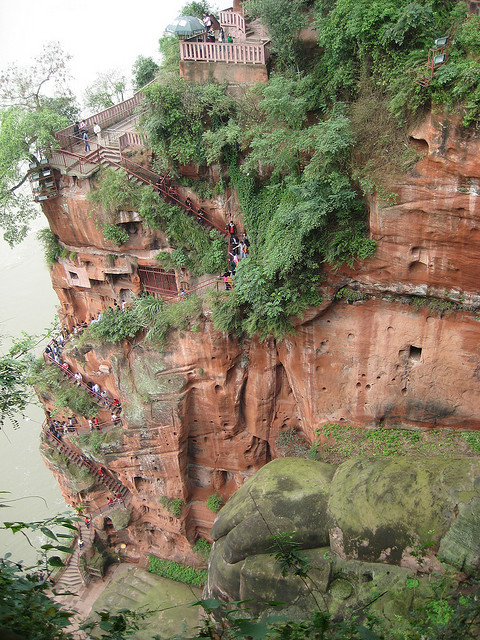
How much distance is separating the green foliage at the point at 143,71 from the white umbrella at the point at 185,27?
752cm

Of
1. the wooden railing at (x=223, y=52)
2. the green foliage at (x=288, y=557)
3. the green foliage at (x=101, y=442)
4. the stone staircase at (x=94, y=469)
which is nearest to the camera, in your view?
the green foliage at (x=288, y=557)

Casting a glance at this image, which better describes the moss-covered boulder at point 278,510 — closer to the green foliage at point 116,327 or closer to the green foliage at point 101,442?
the green foliage at point 101,442

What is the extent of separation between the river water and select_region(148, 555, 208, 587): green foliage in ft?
16.3

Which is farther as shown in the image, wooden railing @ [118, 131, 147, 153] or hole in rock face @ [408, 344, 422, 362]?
wooden railing @ [118, 131, 147, 153]

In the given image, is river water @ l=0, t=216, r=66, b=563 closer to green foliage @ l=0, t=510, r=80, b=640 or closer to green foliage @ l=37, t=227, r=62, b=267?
green foliage @ l=37, t=227, r=62, b=267

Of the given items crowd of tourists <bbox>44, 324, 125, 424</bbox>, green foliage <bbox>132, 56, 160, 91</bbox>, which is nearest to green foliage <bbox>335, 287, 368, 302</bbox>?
crowd of tourists <bbox>44, 324, 125, 424</bbox>

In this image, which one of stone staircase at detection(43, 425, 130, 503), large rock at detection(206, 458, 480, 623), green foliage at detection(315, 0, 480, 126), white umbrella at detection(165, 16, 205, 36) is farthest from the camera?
stone staircase at detection(43, 425, 130, 503)

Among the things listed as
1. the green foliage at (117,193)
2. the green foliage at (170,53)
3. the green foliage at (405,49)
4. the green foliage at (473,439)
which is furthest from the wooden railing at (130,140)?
the green foliage at (473,439)

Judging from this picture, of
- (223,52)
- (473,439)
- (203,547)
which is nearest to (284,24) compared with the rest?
(223,52)

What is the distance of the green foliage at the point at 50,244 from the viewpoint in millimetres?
19614

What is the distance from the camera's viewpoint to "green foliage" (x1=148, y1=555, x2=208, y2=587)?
19.1 meters

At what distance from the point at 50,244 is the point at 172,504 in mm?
10969

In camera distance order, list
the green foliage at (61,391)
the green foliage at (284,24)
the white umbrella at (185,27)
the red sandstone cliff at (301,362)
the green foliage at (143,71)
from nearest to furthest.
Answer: the red sandstone cliff at (301,362) → the green foliage at (284,24) → the white umbrella at (185,27) → the green foliage at (61,391) → the green foliage at (143,71)

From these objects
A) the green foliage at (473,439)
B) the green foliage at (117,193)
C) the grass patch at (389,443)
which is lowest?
the grass patch at (389,443)
